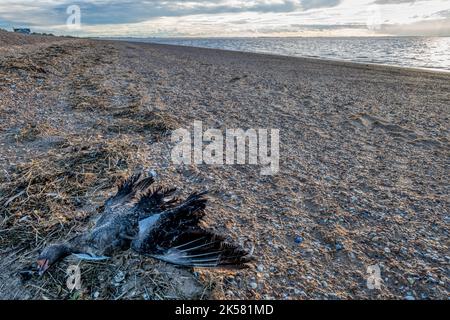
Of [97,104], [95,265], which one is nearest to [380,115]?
[97,104]

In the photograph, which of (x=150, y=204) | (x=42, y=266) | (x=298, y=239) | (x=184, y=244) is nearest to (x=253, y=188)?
(x=298, y=239)

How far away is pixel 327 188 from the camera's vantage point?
185 inches

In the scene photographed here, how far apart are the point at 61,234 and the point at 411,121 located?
847 cm

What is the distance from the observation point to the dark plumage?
8.83ft

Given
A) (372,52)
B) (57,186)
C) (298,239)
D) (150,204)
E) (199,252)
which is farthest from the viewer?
(372,52)

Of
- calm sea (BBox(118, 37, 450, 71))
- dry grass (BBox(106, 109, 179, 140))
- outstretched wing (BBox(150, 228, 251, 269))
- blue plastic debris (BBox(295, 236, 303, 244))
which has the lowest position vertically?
blue plastic debris (BBox(295, 236, 303, 244))

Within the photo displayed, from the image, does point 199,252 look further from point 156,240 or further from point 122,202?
point 122,202

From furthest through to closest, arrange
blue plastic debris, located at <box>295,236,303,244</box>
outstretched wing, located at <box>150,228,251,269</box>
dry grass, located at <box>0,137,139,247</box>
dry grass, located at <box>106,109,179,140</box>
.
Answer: dry grass, located at <box>106,109,179,140</box>
blue plastic debris, located at <box>295,236,303,244</box>
dry grass, located at <box>0,137,139,247</box>
outstretched wing, located at <box>150,228,251,269</box>

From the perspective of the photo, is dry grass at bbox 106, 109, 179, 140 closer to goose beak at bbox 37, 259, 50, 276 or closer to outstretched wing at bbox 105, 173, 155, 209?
outstretched wing at bbox 105, 173, 155, 209

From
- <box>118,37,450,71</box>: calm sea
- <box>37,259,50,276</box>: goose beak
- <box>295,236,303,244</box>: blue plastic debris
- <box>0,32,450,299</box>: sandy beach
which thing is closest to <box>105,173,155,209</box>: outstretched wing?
<box>0,32,450,299</box>: sandy beach

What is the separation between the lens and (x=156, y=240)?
2.78 m

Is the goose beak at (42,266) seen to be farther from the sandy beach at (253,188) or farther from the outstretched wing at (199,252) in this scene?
the outstretched wing at (199,252)

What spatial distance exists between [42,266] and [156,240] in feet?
3.29

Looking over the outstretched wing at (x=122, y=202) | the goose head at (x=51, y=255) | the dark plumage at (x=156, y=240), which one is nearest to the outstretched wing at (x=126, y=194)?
the outstretched wing at (x=122, y=202)
